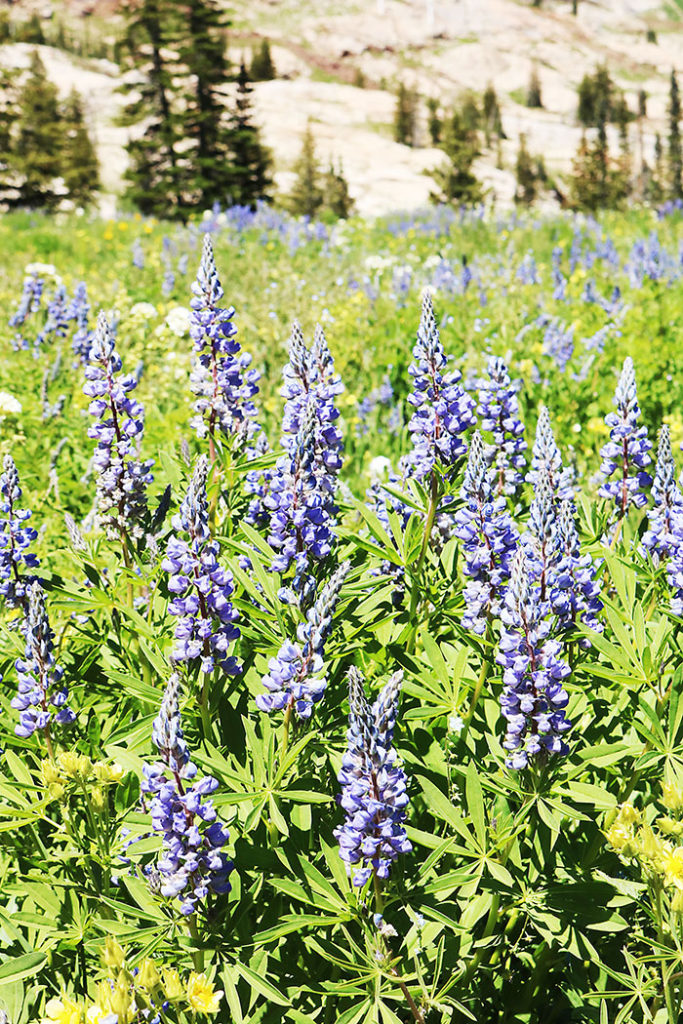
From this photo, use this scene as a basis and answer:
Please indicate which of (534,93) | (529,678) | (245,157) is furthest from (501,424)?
(534,93)

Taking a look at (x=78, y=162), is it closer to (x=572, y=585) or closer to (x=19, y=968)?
(x=572, y=585)

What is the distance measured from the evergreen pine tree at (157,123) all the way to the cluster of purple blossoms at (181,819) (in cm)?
1976

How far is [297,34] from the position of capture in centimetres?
8962

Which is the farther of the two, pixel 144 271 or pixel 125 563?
pixel 144 271

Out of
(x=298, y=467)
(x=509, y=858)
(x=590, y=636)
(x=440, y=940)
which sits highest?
(x=298, y=467)

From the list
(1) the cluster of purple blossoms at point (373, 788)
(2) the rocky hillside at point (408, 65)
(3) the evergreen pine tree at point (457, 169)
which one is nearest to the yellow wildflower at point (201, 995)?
(1) the cluster of purple blossoms at point (373, 788)

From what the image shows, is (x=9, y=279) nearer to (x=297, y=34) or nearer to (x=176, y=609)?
(x=176, y=609)

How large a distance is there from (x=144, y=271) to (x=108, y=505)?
7.48 meters

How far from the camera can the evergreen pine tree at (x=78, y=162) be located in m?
34.0

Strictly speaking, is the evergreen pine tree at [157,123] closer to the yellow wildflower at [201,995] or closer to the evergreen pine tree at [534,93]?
the yellow wildflower at [201,995]

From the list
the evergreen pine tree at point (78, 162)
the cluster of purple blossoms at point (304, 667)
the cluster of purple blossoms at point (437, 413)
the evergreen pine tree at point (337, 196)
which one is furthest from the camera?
the evergreen pine tree at point (78, 162)

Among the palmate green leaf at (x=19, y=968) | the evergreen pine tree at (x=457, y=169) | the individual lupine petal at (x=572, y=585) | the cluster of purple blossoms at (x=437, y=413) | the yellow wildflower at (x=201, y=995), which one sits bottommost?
the evergreen pine tree at (x=457, y=169)

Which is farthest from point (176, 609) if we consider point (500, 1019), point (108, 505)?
point (500, 1019)

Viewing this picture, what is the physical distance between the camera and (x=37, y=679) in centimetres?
191
